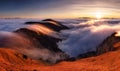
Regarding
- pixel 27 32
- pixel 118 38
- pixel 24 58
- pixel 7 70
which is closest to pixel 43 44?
pixel 27 32

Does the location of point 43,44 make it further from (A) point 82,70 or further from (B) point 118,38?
(A) point 82,70

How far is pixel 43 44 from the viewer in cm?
17375

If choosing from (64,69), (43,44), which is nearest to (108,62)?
(64,69)

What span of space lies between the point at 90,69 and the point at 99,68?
1340 millimetres

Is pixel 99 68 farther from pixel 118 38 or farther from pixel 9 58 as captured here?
pixel 118 38

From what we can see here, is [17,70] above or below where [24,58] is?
above

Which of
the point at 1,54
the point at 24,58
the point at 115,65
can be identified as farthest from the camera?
the point at 24,58

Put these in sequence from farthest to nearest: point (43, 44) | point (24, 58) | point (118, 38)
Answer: point (43, 44) < point (118, 38) < point (24, 58)

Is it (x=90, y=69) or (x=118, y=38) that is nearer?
(x=90, y=69)

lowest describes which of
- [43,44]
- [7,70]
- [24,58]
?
[43,44]

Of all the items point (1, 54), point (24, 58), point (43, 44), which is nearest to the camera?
point (1, 54)

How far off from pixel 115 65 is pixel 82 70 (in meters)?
4.75

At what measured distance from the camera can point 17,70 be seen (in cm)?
4406

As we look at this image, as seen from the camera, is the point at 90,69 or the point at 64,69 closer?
the point at 90,69
